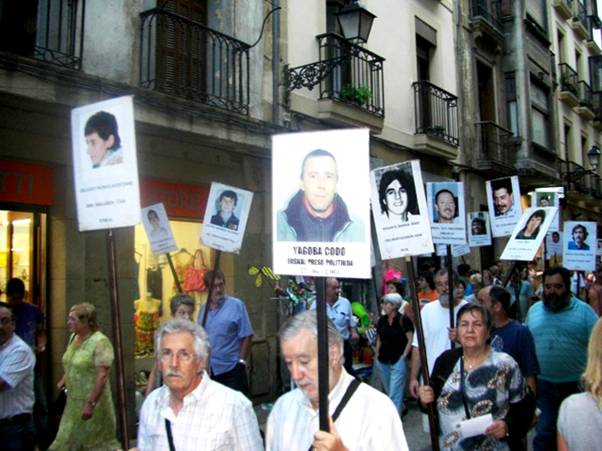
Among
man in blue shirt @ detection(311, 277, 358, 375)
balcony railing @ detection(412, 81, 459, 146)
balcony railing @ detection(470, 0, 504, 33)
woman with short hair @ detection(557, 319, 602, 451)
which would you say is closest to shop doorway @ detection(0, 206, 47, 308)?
man in blue shirt @ detection(311, 277, 358, 375)

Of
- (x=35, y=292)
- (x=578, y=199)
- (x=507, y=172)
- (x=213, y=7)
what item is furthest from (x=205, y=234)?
(x=578, y=199)

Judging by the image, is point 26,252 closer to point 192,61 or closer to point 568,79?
point 192,61

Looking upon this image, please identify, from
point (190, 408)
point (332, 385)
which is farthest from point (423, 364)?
point (190, 408)

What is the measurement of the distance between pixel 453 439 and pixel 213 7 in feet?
25.4

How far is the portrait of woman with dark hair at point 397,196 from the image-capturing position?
14.0 feet

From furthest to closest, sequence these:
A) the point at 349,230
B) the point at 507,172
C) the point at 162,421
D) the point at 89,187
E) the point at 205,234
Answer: the point at 507,172
the point at 205,234
the point at 89,187
the point at 162,421
the point at 349,230

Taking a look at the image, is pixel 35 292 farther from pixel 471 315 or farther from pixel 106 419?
pixel 471 315

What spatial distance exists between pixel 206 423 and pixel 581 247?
7.61 meters

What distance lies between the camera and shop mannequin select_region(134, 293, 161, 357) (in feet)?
27.0

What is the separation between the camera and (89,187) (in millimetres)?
3541

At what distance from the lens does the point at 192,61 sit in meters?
8.87

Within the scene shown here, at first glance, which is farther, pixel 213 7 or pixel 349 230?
pixel 213 7

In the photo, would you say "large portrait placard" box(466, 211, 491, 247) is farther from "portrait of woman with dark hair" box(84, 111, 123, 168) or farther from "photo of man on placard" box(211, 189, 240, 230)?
"portrait of woman with dark hair" box(84, 111, 123, 168)

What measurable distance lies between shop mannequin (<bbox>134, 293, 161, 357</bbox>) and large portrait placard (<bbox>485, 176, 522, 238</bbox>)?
4519mm
